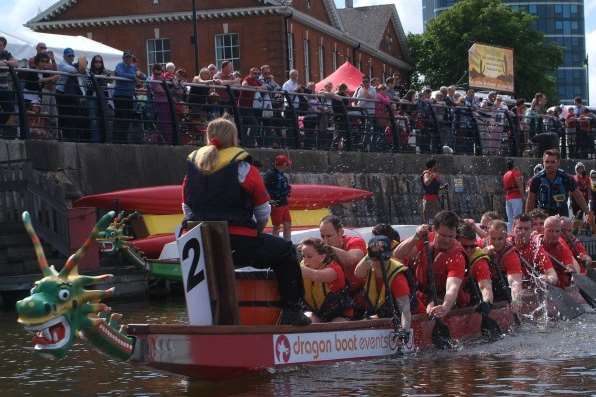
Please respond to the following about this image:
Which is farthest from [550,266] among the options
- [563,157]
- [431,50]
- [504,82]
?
[431,50]

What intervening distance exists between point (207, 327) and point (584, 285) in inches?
260

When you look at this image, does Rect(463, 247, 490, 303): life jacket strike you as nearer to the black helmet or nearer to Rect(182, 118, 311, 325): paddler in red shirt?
the black helmet

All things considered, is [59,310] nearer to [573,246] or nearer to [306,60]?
[573,246]

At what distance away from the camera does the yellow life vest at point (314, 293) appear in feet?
37.2

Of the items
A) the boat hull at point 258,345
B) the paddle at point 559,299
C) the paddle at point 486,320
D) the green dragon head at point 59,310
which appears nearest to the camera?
the green dragon head at point 59,310

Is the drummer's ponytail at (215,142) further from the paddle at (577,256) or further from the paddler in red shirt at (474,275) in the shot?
the paddle at (577,256)

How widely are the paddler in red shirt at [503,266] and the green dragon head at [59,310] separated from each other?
17.5 ft

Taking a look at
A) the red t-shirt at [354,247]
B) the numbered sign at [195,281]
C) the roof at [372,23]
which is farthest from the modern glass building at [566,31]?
the numbered sign at [195,281]

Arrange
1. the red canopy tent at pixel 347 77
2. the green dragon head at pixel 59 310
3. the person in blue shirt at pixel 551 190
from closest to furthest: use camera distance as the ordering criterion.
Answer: the green dragon head at pixel 59 310 < the person in blue shirt at pixel 551 190 < the red canopy tent at pixel 347 77

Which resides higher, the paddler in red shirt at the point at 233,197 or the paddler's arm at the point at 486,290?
the paddler in red shirt at the point at 233,197

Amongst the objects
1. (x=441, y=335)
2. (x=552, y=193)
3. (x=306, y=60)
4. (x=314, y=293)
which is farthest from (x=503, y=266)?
(x=306, y=60)

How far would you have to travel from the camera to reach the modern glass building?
181500 millimetres

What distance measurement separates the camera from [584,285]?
15062 millimetres

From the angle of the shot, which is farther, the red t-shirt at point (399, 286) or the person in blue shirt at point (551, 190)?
the person in blue shirt at point (551, 190)
